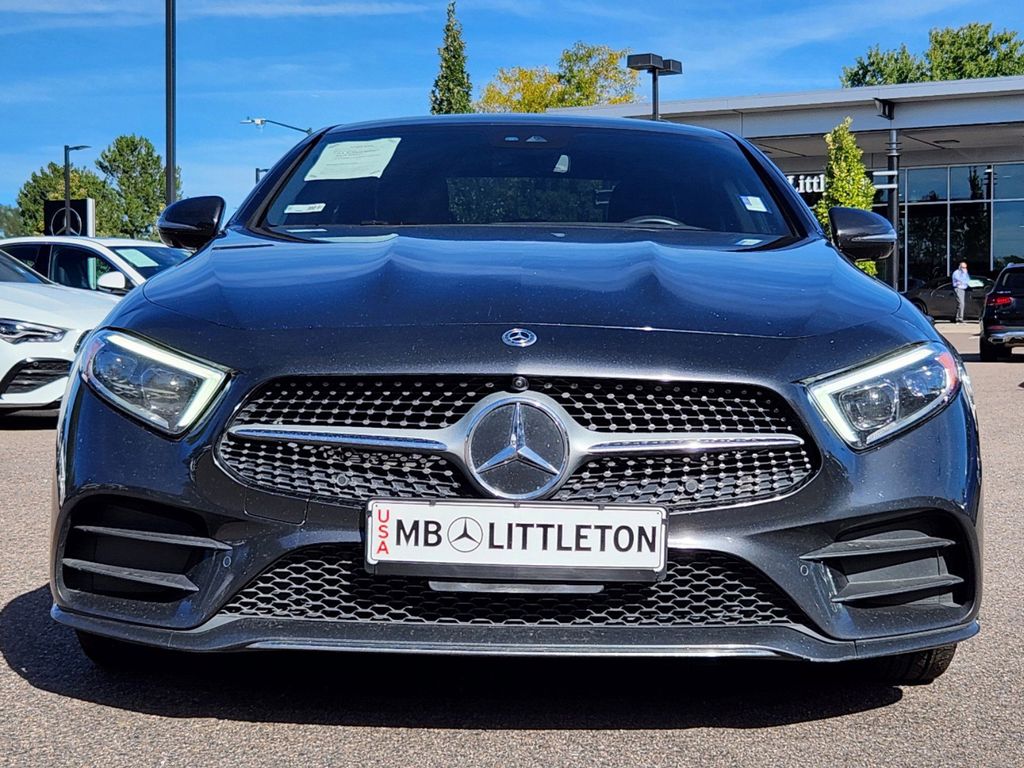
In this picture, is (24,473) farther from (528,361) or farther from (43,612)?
(528,361)

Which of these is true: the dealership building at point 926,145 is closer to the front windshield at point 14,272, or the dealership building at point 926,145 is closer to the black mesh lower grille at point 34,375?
the front windshield at point 14,272

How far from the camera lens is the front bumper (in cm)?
278

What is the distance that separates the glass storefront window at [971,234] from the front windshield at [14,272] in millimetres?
33169

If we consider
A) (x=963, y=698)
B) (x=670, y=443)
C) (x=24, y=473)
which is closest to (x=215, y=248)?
(x=670, y=443)

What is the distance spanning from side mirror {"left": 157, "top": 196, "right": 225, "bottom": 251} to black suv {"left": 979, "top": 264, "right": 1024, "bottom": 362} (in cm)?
1771

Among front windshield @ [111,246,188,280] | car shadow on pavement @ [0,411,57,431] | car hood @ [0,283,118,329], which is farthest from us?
front windshield @ [111,246,188,280]

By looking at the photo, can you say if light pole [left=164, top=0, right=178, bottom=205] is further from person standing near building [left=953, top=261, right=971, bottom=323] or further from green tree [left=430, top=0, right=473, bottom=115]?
green tree [left=430, top=0, right=473, bottom=115]

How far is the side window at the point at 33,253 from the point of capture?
1396 cm

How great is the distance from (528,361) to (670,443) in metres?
0.31

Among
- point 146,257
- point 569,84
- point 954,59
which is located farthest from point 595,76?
point 146,257

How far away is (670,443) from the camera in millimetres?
2799

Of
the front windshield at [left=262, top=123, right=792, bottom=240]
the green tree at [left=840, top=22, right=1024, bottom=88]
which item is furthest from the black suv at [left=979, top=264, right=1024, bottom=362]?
the green tree at [left=840, top=22, right=1024, bottom=88]

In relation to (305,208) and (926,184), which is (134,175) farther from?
(305,208)

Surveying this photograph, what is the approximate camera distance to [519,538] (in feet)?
8.98
